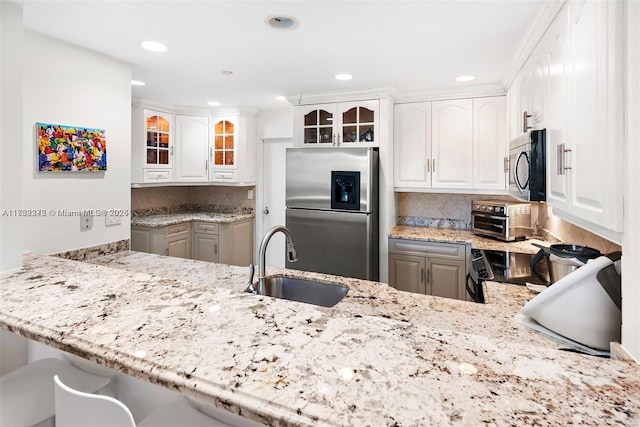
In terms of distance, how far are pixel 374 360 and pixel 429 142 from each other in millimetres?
3074

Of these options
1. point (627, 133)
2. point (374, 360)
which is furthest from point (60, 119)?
point (627, 133)

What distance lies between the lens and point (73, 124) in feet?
7.25

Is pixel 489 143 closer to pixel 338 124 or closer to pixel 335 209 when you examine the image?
pixel 338 124

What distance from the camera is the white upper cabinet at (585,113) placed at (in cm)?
94

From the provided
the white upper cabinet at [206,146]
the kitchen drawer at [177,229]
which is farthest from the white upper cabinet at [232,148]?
the kitchen drawer at [177,229]

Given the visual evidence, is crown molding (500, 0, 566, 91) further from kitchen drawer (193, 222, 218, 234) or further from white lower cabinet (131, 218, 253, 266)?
kitchen drawer (193, 222, 218, 234)

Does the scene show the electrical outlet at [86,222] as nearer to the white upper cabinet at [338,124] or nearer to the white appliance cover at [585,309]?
the white upper cabinet at [338,124]

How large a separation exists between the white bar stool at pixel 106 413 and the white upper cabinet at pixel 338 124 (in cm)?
284

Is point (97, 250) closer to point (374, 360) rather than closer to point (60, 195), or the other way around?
point (60, 195)

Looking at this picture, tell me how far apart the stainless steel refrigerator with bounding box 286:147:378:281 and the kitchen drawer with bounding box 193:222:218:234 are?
1.27 m

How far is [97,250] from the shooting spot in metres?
2.39

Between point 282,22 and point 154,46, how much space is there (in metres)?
0.93

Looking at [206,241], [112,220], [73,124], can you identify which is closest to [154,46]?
[73,124]

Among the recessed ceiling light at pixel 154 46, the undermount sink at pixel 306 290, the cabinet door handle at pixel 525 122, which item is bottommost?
the undermount sink at pixel 306 290
